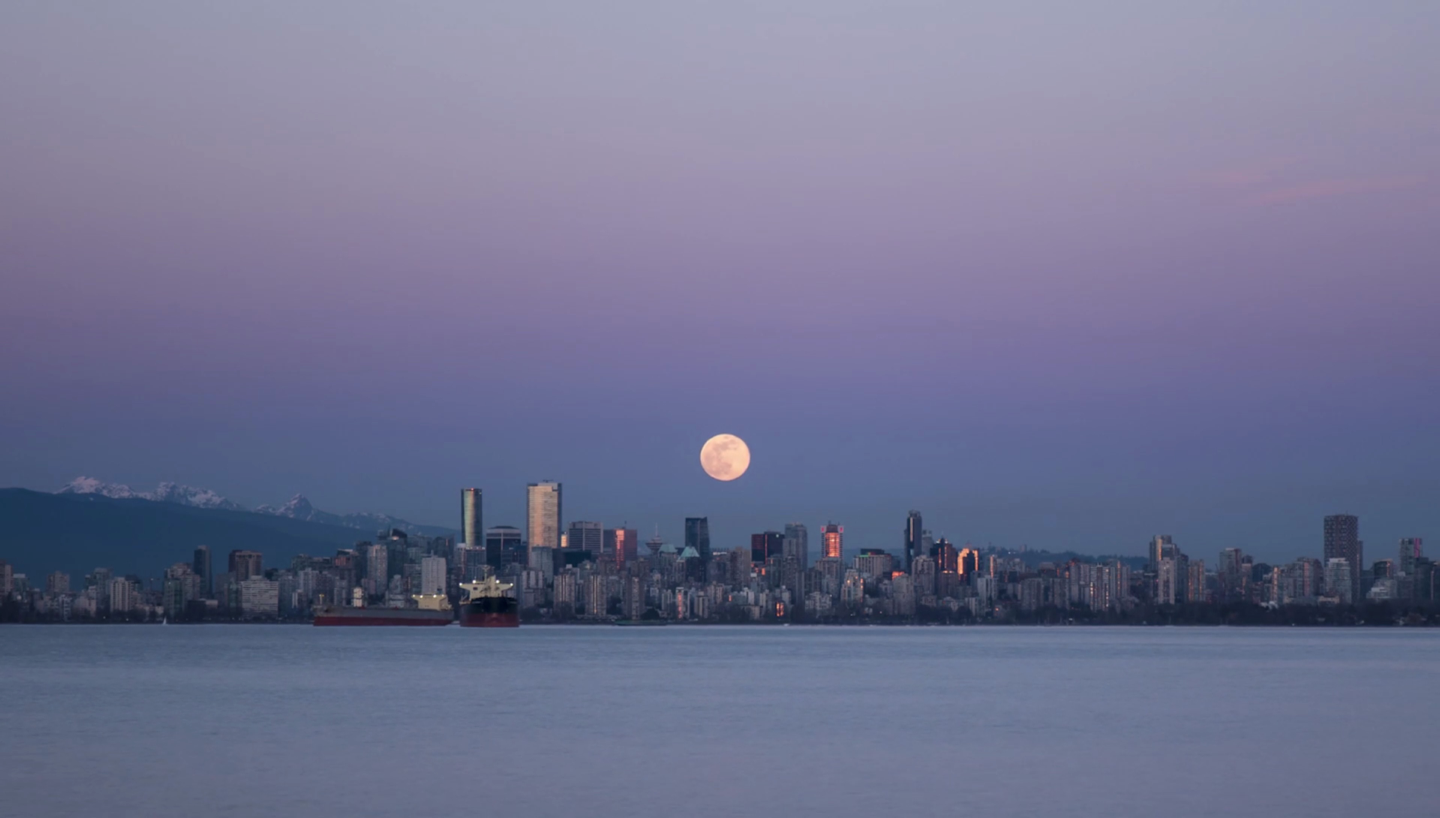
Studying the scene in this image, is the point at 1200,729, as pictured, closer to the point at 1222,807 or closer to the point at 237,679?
the point at 1222,807

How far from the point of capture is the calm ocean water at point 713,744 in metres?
41.5

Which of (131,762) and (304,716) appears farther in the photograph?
(304,716)

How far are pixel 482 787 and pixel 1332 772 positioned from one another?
951 inches

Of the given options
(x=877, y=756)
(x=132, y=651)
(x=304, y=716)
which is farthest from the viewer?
(x=132, y=651)

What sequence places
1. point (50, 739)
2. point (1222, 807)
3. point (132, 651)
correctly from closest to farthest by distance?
point (1222, 807) → point (50, 739) → point (132, 651)

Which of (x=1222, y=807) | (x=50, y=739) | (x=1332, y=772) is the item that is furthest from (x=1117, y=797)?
(x=50, y=739)

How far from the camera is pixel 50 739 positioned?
5725 cm

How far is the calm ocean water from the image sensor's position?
136 feet

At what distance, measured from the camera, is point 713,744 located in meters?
56.5

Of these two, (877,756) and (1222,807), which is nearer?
(1222,807)

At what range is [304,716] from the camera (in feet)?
224

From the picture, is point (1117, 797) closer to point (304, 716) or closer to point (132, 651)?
point (304, 716)

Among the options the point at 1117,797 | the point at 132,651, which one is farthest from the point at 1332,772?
the point at 132,651

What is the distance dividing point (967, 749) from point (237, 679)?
59.4 m
